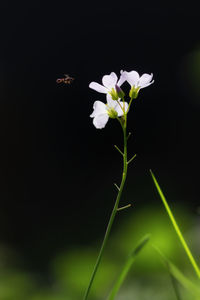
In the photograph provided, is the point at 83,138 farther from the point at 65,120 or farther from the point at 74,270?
the point at 74,270

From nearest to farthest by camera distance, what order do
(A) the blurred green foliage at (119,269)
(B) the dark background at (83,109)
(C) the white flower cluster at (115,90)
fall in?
(C) the white flower cluster at (115,90)
(A) the blurred green foliage at (119,269)
(B) the dark background at (83,109)

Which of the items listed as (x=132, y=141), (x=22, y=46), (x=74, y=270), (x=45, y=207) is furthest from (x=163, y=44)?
(x=74, y=270)

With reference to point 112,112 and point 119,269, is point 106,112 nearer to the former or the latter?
point 112,112

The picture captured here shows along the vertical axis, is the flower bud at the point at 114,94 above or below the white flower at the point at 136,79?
below

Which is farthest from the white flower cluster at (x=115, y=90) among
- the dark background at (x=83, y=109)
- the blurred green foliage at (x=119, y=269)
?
the dark background at (x=83, y=109)

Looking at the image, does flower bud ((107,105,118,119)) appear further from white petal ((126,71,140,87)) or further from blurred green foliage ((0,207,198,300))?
blurred green foliage ((0,207,198,300))

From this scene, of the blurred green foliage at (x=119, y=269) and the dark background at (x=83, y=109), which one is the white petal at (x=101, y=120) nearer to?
the blurred green foliage at (x=119, y=269)

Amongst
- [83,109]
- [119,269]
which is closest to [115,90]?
[119,269]
